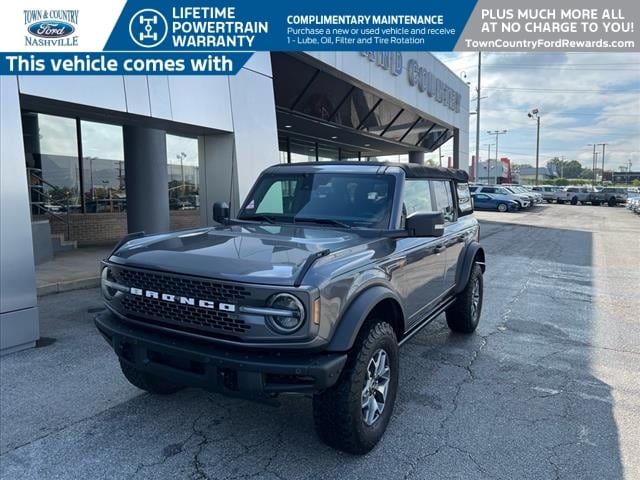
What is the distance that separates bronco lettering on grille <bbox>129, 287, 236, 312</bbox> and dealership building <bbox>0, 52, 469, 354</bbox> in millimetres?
2704

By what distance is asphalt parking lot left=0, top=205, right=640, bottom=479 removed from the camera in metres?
2.98

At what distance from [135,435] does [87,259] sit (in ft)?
26.0

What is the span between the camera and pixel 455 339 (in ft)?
18.0

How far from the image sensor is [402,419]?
358 centimetres

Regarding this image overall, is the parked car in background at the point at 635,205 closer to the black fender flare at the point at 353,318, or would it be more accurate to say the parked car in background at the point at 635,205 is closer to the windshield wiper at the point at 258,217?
→ the windshield wiper at the point at 258,217

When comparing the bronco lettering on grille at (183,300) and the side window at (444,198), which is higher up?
the side window at (444,198)

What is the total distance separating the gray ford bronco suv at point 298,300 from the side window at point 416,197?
0.09 feet

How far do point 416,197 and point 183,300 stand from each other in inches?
93.4

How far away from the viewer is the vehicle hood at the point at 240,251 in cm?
271

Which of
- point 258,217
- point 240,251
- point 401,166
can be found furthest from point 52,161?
point 240,251

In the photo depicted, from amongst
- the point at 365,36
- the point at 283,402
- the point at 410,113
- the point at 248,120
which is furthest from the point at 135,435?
the point at 410,113

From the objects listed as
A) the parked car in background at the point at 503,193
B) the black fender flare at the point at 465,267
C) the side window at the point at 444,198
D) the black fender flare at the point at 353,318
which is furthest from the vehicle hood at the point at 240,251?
→ the parked car in background at the point at 503,193

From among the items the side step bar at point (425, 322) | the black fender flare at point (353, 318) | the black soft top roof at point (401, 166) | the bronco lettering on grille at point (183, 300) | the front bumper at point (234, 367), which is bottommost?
the side step bar at point (425, 322)

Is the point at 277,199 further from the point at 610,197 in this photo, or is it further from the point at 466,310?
the point at 610,197
